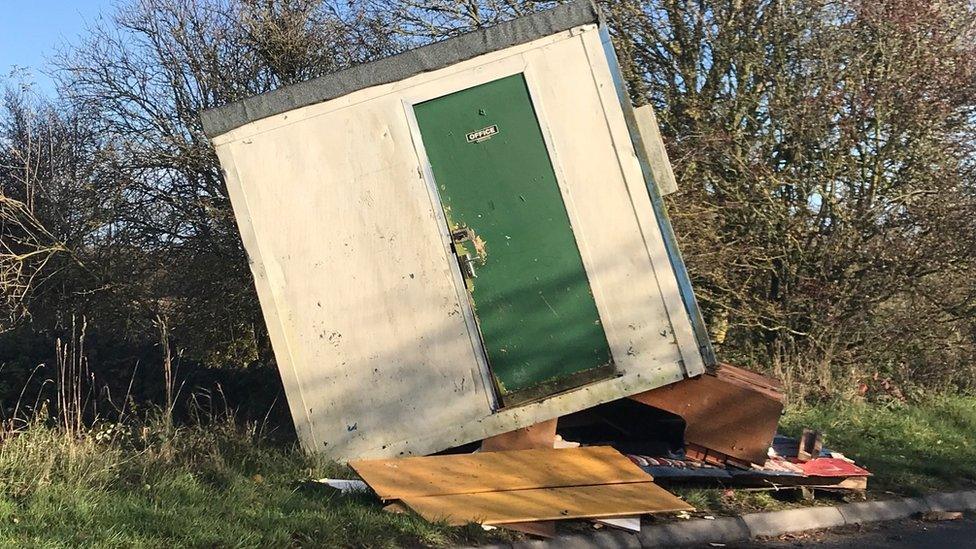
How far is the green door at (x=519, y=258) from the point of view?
610cm

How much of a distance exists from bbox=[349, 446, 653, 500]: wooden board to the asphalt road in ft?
3.32

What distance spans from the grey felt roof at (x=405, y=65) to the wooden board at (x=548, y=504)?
2934 millimetres

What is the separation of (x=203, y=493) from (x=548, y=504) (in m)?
1.99

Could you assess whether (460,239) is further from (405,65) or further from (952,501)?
(952,501)

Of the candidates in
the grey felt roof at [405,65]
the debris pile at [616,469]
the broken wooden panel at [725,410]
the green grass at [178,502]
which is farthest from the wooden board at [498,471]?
the grey felt roof at [405,65]

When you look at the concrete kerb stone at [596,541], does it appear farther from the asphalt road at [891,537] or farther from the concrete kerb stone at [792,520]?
the concrete kerb stone at [792,520]

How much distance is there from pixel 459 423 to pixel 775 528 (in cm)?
220

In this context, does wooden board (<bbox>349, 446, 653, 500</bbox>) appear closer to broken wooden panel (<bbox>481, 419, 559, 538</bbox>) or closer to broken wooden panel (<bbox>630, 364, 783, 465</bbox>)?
broken wooden panel (<bbox>481, 419, 559, 538</bbox>)

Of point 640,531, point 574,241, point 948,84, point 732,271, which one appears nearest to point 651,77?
point 732,271

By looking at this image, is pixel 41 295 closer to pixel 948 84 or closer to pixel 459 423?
pixel 459 423

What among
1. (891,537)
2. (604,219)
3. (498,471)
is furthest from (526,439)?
(891,537)

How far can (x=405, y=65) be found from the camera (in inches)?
245

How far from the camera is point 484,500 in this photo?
16.9 ft

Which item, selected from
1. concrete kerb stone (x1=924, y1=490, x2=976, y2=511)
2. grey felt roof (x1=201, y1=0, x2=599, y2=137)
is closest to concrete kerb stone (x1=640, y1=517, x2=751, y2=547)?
concrete kerb stone (x1=924, y1=490, x2=976, y2=511)
